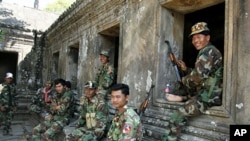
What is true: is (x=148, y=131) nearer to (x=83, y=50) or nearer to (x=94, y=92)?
(x=94, y=92)

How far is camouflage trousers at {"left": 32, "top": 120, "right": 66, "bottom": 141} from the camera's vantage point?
5773mm

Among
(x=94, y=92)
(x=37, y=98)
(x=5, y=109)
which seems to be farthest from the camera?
(x=37, y=98)

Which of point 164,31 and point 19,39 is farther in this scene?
point 19,39

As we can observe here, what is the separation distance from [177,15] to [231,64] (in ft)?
5.67

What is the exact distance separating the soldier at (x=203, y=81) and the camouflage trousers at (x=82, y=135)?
1.61 metres

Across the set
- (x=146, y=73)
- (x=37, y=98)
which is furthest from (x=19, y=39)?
(x=146, y=73)

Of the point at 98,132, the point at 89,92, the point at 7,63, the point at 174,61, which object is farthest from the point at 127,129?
the point at 7,63

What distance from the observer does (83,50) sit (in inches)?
301

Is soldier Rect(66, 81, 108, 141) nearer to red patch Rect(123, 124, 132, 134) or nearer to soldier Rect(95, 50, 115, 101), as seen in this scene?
soldier Rect(95, 50, 115, 101)

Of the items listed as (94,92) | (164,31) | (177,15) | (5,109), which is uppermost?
(177,15)

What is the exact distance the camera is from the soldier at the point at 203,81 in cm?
323

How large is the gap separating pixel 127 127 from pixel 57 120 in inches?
129

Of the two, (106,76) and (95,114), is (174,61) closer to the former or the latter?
(95,114)

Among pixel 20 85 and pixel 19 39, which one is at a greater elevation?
pixel 19 39
